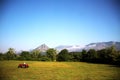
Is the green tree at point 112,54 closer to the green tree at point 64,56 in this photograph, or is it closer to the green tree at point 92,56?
the green tree at point 92,56

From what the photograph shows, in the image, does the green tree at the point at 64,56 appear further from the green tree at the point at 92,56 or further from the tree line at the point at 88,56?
the green tree at the point at 92,56

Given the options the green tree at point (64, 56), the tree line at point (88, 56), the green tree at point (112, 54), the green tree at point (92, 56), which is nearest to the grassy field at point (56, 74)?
the green tree at point (112, 54)

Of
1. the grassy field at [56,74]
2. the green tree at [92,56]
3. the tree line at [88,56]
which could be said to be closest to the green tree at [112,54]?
the tree line at [88,56]

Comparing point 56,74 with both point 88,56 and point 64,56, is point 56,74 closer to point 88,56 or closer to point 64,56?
point 88,56

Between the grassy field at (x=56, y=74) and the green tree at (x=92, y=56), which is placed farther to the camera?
the green tree at (x=92, y=56)

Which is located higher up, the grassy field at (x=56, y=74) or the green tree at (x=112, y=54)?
the green tree at (x=112, y=54)

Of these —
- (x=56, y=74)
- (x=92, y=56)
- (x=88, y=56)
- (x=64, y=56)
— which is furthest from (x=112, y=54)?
(x=56, y=74)

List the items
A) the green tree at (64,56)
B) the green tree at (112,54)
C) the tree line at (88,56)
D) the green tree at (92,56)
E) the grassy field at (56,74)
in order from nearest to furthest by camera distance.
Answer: the grassy field at (56,74), the green tree at (112,54), the tree line at (88,56), the green tree at (92,56), the green tree at (64,56)

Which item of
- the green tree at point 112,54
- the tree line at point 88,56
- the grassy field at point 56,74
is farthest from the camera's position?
the tree line at point 88,56

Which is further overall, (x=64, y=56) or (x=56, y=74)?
A: (x=64, y=56)

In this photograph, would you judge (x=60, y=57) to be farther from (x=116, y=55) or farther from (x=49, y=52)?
(x=116, y=55)

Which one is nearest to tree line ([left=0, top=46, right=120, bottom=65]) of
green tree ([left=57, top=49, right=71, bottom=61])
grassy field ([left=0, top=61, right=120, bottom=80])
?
green tree ([left=57, top=49, right=71, bottom=61])

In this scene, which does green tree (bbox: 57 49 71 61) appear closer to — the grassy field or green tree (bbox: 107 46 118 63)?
green tree (bbox: 107 46 118 63)

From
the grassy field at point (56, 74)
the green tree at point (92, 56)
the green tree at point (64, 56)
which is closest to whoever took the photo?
the grassy field at point (56, 74)
